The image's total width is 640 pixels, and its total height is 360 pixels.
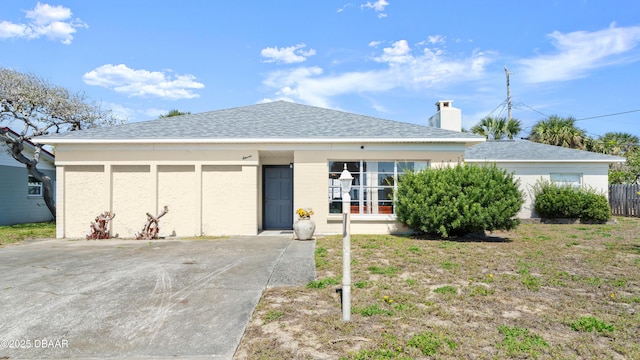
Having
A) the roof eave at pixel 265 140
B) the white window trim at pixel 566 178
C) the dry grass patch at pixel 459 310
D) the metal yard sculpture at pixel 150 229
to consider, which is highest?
the roof eave at pixel 265 140

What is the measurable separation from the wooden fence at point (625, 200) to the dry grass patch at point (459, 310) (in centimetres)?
1256

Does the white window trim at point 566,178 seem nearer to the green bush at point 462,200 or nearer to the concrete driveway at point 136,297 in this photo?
the green bush at point 462,200

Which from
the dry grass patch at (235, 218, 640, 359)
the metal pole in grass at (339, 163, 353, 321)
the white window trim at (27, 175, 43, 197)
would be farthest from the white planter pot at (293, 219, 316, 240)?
the white window trim at (27, 175, 43, 197)

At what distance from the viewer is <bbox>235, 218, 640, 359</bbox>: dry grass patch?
343 centimetres

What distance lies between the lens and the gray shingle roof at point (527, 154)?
52.5 ft

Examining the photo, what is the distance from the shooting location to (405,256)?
7.77 m

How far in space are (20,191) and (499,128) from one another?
28.5 metres

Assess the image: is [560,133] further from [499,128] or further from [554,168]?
[554,168]

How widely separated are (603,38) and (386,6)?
1626 cm

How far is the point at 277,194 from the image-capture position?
12664 millimetres

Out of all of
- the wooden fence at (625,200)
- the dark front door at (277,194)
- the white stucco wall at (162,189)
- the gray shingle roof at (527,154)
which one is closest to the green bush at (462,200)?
the dark front door at (277,194)

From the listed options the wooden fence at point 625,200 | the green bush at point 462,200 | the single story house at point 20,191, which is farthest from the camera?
the wooden fence at point 625,200

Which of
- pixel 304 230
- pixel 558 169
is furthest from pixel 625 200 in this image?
pixel 304 230

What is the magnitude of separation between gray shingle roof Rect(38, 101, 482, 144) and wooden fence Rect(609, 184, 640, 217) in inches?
487
